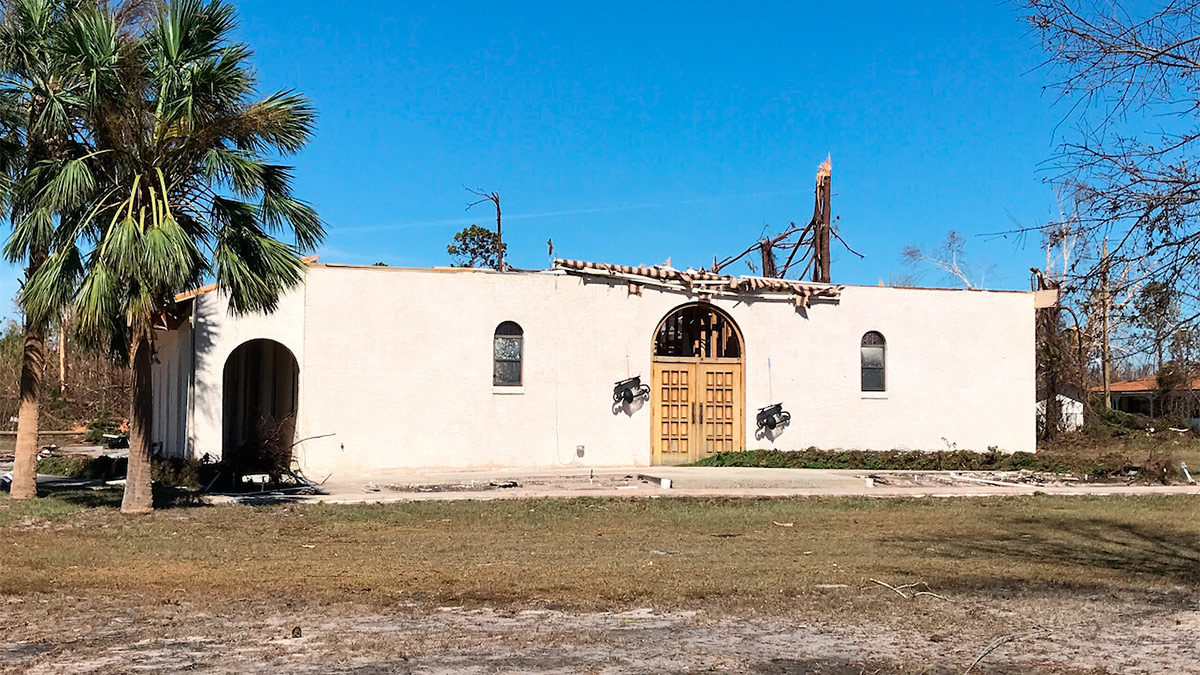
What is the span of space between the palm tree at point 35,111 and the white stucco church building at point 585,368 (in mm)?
5908

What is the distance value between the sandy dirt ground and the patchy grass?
0.71 metres

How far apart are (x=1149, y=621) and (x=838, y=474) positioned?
550 inches

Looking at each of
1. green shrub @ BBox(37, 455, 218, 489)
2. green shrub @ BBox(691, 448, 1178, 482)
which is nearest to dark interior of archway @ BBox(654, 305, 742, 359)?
green shrub @ BBox(691, 448, 1178, 482)

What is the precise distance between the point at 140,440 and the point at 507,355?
9.10m

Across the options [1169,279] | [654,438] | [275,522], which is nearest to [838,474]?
[654,438]

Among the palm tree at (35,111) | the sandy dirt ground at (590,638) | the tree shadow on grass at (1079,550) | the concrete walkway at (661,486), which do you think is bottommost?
the sandy dirt ground at (590,638)

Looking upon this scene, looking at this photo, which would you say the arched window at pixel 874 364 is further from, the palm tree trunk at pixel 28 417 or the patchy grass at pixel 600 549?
the palm tree trunk at pixel 28 417

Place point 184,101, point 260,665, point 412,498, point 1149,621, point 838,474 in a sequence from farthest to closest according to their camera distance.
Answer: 1. point 838,474
2. point 412,498
3. point 184,101
4. point 1149,621
5. point 260,665

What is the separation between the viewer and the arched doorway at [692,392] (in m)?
24.3

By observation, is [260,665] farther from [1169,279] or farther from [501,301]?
[501,301]

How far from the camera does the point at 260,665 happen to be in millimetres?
6637

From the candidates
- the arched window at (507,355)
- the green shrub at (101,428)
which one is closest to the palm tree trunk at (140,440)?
the arched window at (507,355)

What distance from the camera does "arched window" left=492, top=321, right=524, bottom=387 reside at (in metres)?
23.3

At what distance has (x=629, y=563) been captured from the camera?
1133cm
